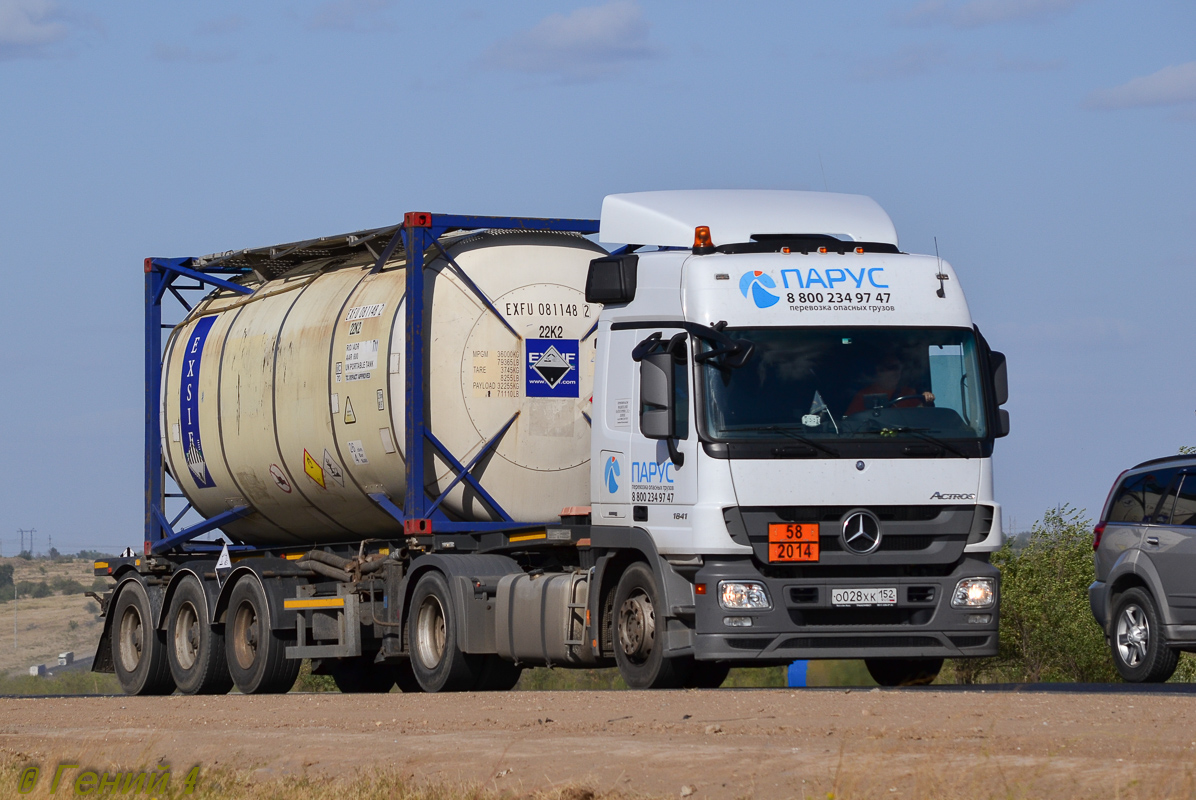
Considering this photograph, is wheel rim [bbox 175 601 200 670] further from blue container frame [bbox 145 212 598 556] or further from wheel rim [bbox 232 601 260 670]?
blue container frame [bbox 145 212 598 556]

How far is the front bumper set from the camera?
1361cm

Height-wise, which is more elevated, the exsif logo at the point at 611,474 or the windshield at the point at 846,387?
the windshield at the point at 846,387

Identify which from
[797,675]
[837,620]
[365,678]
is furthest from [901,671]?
[797,675]

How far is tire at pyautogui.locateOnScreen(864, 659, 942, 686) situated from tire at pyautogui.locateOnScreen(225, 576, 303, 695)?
6.33 metres

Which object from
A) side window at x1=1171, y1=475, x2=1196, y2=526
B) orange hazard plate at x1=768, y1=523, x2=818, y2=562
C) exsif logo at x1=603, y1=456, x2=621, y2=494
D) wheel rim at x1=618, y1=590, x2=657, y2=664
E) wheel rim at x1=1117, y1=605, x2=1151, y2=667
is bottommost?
wheel rim at x1=1117, y1=605, x2=1151, y2=667

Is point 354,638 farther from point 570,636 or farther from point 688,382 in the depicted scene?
point 688,382

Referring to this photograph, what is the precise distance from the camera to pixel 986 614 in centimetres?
1390

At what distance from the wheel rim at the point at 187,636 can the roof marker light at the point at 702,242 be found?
28.1ft

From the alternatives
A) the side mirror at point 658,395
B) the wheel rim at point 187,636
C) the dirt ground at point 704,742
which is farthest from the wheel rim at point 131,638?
the side mirror at point 658,395

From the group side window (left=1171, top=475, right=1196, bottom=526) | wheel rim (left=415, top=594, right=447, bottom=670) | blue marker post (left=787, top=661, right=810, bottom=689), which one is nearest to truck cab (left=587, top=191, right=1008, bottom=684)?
side window (left=1171, top=475, right=1196, bottom=526)

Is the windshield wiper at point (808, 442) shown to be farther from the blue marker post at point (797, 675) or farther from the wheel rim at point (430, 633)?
the blue marker post at point (797, 675)

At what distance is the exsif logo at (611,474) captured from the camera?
1476cm

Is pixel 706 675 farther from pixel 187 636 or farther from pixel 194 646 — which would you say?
pixel 187 636

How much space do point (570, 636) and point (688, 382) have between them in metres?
2.70
